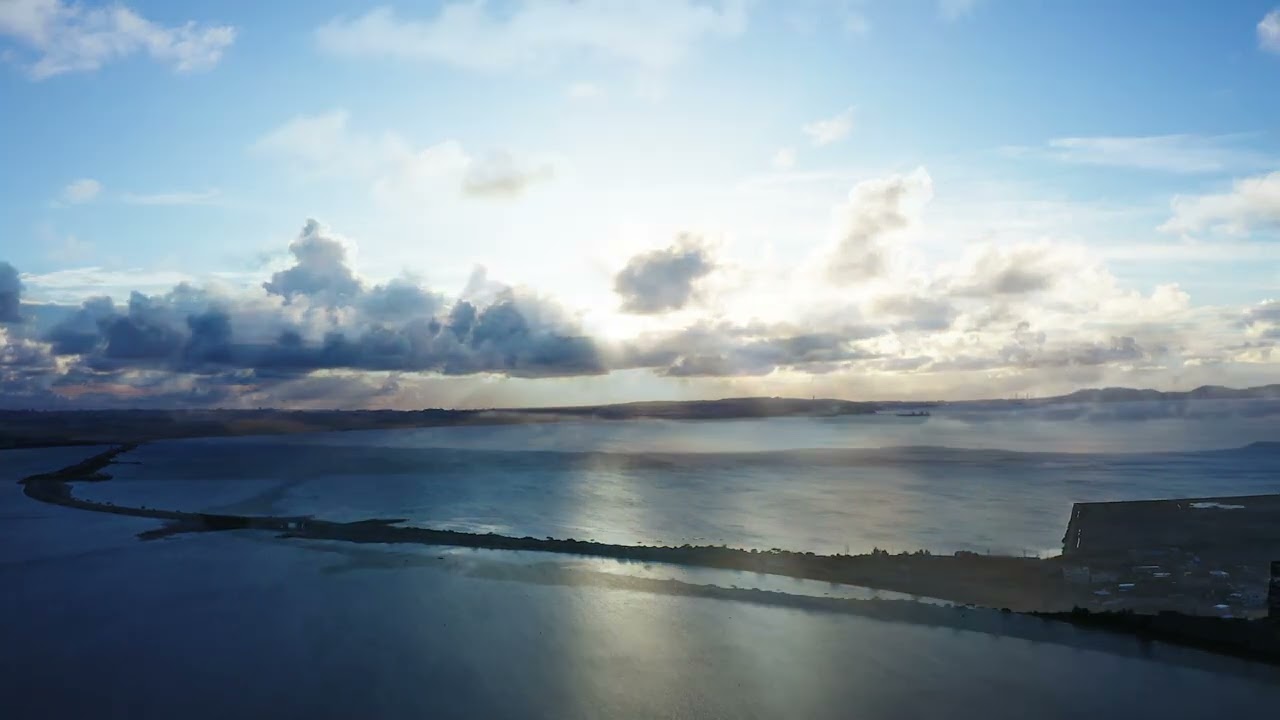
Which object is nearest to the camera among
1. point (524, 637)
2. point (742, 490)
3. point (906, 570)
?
point (524, 637)

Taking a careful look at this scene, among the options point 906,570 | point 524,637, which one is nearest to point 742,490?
point 906,570

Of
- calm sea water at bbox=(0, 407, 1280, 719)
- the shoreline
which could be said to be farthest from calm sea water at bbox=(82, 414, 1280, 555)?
the shoreline

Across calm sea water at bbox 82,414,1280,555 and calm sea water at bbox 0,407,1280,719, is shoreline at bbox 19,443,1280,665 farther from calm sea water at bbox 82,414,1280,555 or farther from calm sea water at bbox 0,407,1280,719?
calm sea water at bbox 82,414,1280,555

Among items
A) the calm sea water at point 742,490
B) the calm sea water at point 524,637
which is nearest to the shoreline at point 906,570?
the calm sea water at point 524,637

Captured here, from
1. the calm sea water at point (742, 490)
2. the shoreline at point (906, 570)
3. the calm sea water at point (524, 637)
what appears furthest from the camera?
the calm sea water at point (742, 490)

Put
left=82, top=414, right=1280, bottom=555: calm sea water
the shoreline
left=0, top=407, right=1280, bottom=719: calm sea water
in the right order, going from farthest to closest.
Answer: left=82, top=414, right=1280, bottom=555: calm sea water, the shoreline, left=0, top=407, right=1280, bottom=719: calm sea water

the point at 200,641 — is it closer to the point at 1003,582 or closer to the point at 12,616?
the point at 12,616

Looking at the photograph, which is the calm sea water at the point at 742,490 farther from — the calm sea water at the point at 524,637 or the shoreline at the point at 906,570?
the shoreline at the point at 906,570

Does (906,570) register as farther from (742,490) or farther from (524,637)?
(742,490)

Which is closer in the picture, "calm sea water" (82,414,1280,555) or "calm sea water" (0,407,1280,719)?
"calm sea water" (0,407,1280,719)

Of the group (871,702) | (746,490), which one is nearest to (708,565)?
(871,702)

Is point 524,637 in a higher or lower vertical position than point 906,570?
lower
